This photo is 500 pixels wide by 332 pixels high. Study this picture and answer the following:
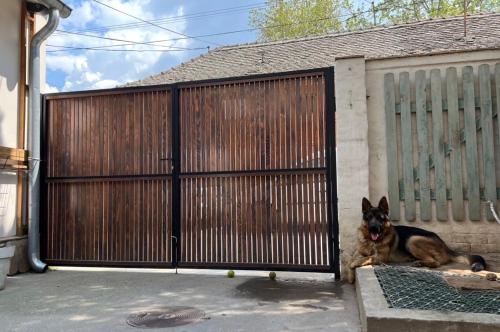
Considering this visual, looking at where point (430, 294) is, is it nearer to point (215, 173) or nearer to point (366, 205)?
point (366, 205)

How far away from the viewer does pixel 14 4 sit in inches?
224

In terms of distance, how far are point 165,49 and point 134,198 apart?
17.7 m

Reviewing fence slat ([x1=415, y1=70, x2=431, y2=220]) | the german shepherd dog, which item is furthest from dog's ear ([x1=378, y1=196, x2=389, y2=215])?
fence slat ([x1=415, y1=70, x2=431, y2=220])

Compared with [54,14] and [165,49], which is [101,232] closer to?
[54,14]

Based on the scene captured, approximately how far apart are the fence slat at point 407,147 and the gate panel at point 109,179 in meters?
3.09

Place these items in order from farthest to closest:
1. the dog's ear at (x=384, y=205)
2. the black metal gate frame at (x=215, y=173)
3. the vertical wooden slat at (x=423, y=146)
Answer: the black metal gate frame at (x=215, y=173) → the vertical wooden slat at (x=423, y=146) → the dog's ear at (x=384, y=205)

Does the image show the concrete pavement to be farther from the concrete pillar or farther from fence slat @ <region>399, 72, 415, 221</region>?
fence slat @ <region>399, 72, 415, 221</region>

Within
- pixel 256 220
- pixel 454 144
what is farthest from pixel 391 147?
pixel 256 220

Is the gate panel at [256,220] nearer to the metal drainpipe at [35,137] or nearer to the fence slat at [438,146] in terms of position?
the fence slat at [438,146]

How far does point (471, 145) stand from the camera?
14.7 ft

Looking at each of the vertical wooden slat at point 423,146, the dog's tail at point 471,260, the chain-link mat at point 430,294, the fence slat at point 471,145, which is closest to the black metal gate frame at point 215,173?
the vertical wooden slat at point 423,146

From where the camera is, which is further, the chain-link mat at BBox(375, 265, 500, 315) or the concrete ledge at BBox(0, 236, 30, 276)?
the concrete ledge at BBox(0, 236, 30, 276)

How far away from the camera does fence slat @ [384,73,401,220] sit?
464 centimetres

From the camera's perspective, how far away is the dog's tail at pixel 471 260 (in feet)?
12.3
